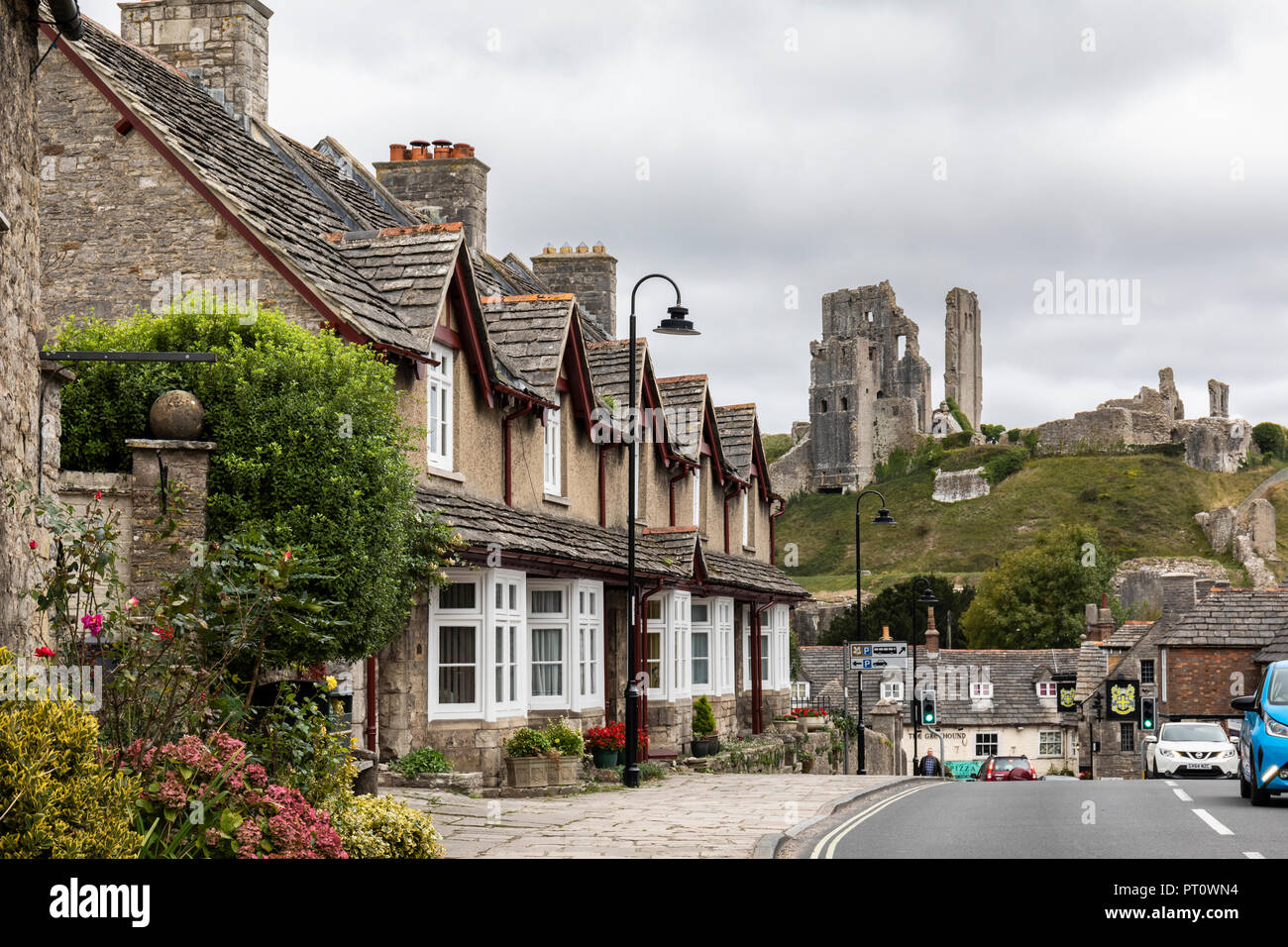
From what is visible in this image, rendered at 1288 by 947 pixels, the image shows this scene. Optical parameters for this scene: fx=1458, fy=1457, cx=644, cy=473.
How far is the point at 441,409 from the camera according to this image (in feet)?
64.7

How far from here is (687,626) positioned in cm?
2803

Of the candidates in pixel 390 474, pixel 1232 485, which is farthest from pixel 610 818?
pixel 1232 485

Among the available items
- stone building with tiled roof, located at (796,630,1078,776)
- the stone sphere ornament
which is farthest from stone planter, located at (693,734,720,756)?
stone building with tiled roof, located at (796,630,1078,776)

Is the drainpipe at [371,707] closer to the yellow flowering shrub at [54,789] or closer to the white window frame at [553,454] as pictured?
the white window frame at [553,454]

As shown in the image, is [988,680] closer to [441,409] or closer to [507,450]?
[507,450]

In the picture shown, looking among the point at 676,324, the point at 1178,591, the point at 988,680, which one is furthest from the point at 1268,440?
the point at 676,324

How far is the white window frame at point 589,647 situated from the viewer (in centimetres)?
2219

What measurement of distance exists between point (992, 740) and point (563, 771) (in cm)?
4812

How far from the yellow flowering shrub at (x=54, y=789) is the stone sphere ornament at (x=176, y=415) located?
18.2ft

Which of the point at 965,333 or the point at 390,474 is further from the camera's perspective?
the point at 965,333
